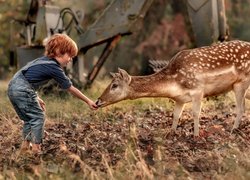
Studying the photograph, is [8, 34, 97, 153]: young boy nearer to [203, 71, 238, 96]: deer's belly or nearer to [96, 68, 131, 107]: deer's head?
[96, 68, 131, 107]: deer's head

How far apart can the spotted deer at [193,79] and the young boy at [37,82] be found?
1217 millimetres

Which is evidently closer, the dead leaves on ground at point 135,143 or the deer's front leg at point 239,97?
the dead leaves on ground at point 135,143

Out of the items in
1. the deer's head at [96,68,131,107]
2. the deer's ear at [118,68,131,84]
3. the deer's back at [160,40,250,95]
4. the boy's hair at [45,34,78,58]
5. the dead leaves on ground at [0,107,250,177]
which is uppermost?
the boy's hair at [45,34,78,58]

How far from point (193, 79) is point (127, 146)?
5.36ft

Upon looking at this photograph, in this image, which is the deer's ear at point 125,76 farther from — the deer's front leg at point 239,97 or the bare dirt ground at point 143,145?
the deer's front leg at point 239,97

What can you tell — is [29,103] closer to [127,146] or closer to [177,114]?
[127,146]

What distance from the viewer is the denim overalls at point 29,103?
8.19m

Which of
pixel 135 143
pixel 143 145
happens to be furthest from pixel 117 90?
pixel 135 143

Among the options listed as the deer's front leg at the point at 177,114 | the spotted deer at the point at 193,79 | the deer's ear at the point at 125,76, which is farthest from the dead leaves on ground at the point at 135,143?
the deer's ear at the point at 125,76

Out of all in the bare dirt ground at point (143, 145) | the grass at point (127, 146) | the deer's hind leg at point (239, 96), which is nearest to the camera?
the grass at point (127, 146)

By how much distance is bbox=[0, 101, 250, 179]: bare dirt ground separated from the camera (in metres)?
7.13

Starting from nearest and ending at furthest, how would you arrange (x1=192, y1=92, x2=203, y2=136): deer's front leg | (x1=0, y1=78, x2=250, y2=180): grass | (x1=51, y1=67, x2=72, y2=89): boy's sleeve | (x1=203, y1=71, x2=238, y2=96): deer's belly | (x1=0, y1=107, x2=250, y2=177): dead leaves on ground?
(x1=0, y1=78, x2=250, y2=180): grass < (x1=0, y1=107, x2=250, y2=177): dead leaves on ground < (x1=51, y1=67, x2=72, y2=89): boy's sleeve < (x1=192, y1=92, x2=203, y2=136): deer's front leg < (x1=203, y1=71, x2=238, y2=96): deer's belly

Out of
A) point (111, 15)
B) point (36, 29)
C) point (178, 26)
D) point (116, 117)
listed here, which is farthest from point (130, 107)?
point (178, 26)

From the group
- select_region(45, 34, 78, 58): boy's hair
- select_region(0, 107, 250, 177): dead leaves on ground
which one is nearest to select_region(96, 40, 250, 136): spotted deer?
select_region(0, 107, 250, 177): dead leaves on ground
